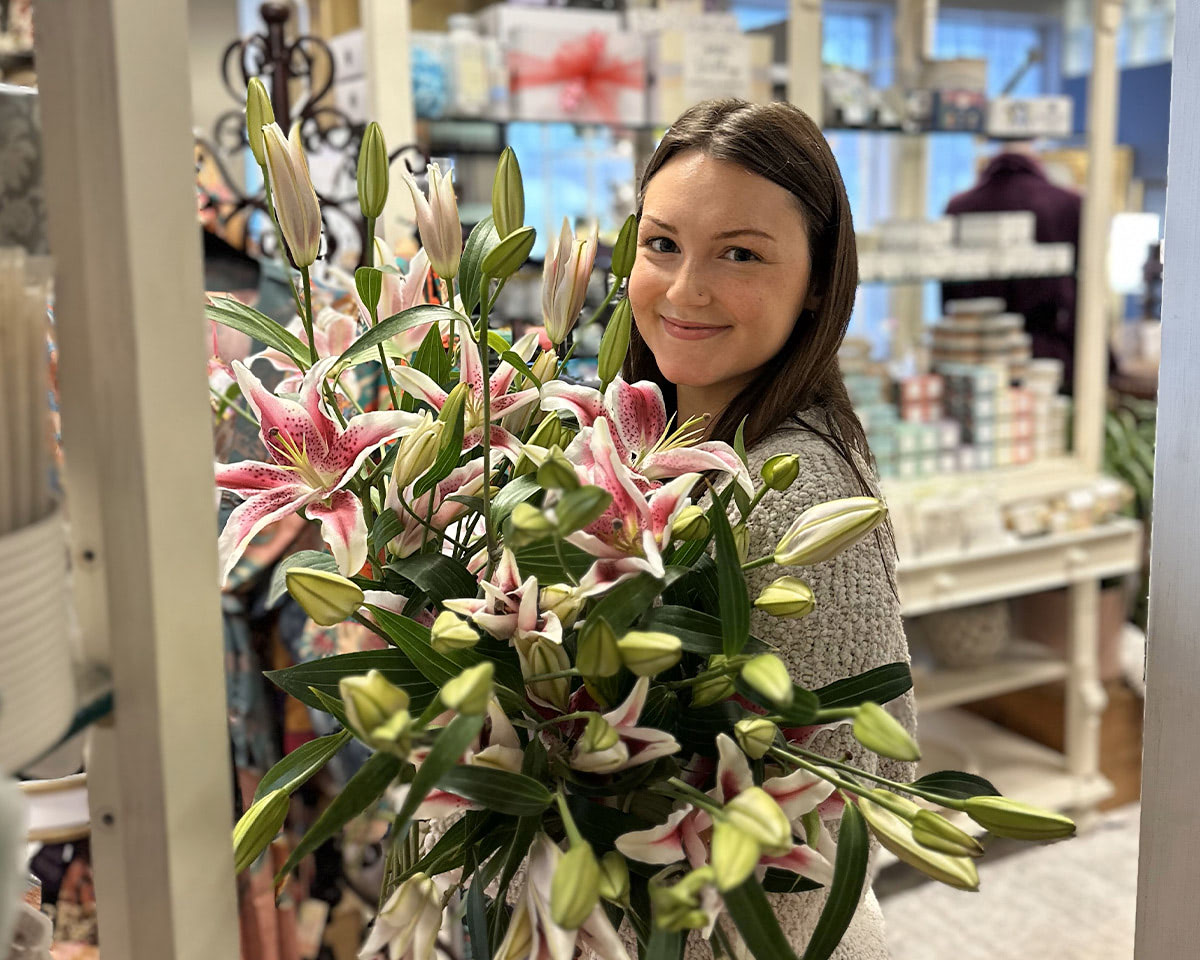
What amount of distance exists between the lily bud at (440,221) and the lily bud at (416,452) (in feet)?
0.31

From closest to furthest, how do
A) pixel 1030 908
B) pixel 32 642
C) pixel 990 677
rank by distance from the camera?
pixel 32 642 < pixel 1030 908 < pixel 990 677

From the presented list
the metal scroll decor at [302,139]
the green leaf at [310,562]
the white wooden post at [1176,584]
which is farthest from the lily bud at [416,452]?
the metal scroll decor at [302,139]

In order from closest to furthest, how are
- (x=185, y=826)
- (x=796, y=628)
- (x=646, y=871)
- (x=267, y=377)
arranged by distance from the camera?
(x=185, y=826) < (x=646, y=871) < (x=796, y=628) < (x=267, y=377)

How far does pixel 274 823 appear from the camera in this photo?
2.06 ft

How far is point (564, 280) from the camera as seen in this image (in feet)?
2.23

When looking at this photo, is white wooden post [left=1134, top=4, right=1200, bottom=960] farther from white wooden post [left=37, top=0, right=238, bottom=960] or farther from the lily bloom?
white wooden post [left=37, top=0, right=238, bottom=960]

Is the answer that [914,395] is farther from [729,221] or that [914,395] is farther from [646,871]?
[646,871]

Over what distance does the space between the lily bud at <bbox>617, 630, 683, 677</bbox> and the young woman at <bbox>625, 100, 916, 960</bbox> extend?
0.33m

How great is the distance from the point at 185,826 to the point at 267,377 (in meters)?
1.04

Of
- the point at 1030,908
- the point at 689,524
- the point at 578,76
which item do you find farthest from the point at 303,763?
the point at 1030,908

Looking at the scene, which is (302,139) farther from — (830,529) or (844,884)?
(844,884)

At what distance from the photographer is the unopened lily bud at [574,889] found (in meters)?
0.50

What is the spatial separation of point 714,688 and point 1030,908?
250cm

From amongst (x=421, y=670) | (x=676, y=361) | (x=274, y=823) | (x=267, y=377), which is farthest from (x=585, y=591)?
(x=267, y=377)
